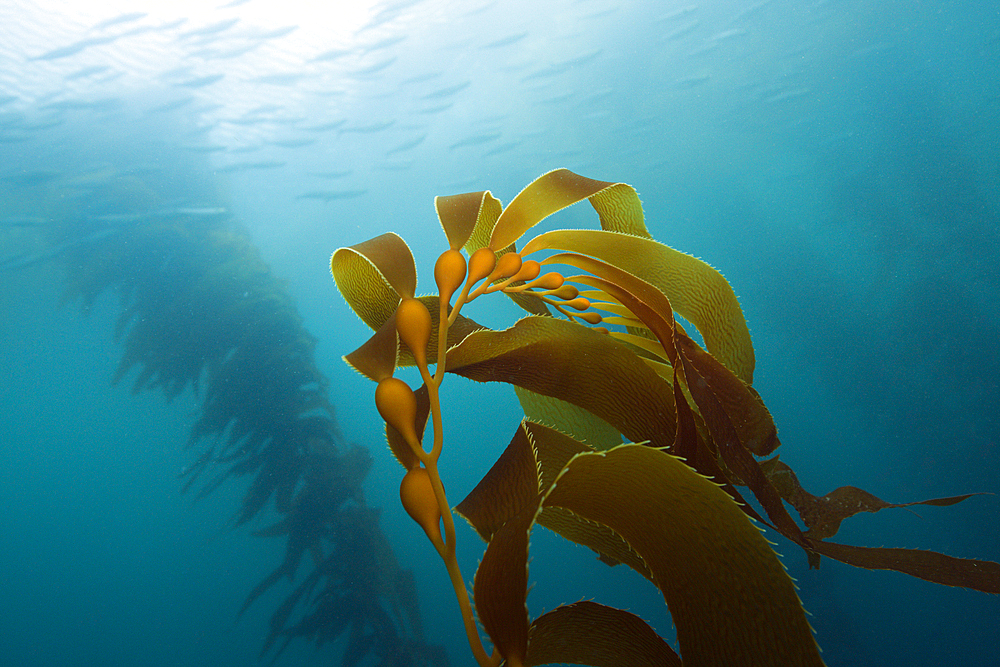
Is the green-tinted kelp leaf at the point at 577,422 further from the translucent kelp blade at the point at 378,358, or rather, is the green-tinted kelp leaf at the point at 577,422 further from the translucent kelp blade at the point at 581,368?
the translucent kelp blade at the point at 378,358

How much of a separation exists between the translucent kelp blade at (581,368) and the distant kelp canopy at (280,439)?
2.54 m

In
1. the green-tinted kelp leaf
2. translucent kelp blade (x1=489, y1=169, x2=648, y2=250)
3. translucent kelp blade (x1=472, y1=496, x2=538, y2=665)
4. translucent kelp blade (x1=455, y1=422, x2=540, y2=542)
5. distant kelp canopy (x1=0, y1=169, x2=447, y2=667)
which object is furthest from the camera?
distant kelp canopy (x1=0, y1=169, x2=447, y2=667)

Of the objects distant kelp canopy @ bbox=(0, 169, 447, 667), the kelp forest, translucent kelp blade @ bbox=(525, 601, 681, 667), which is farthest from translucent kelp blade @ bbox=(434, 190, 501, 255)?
distant kelp canopy @ bbox=(0, 169, 447, 667)

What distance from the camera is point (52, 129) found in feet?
15.3

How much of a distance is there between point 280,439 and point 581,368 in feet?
9.22

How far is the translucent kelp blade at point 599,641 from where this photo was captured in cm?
31

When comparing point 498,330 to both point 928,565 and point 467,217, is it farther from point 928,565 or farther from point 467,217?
point 928,565

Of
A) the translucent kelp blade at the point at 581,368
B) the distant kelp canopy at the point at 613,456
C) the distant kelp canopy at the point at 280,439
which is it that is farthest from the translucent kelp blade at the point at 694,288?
the distant kelp canopy at the point at 280,439

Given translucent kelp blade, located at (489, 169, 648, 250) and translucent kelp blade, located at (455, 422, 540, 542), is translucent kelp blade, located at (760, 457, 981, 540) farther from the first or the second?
translucent kelp blade, located at (489, 169, 648, 250)

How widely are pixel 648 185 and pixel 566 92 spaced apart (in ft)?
20.2

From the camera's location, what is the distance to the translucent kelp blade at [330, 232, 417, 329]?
0.42m

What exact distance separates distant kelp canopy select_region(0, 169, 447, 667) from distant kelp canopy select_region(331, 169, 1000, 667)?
255 centimetres

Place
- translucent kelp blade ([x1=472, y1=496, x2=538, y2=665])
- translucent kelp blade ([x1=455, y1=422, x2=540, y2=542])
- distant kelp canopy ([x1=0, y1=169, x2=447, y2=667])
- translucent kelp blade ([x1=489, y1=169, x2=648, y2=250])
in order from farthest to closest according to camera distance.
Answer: distant kelp canopy ([x1=0, y1=169, x2=447, y2=667]) → translucent kelp blade ([x1=489, y1=169, x2=648, y2=250]) → translucent kelp blade ([x1=455, y1=422, x2=540, y2=542]) → translucent kelp blade ([x1=472, y1=496, x2=538, y2=665])

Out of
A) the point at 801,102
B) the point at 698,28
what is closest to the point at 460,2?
the point at 698,28
